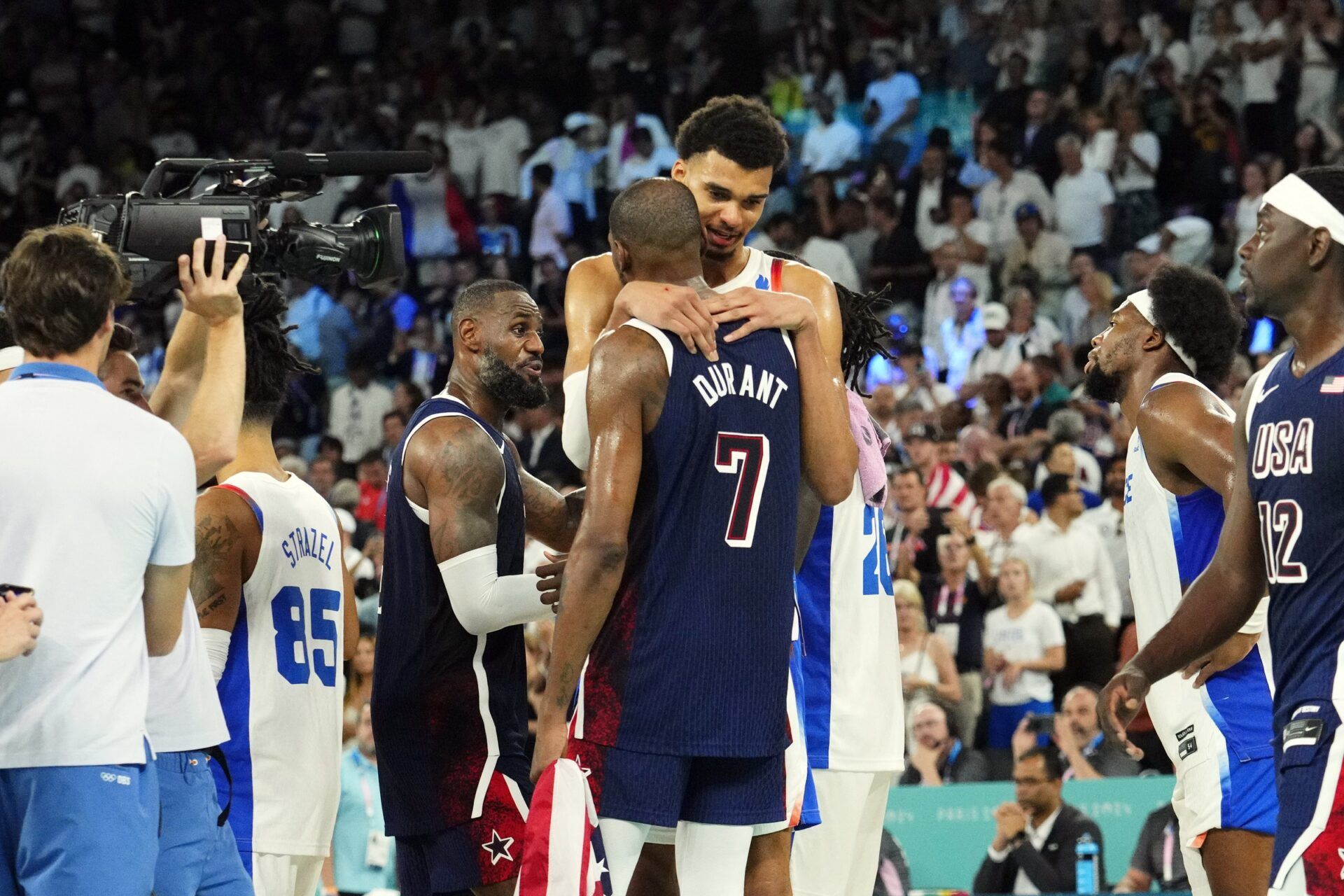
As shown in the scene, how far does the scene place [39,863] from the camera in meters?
3.97

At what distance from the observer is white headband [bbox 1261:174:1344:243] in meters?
4.04

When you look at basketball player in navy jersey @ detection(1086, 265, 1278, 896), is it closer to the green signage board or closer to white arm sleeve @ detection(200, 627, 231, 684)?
white arm sleeve @ detection(200, 627, 231, 684)

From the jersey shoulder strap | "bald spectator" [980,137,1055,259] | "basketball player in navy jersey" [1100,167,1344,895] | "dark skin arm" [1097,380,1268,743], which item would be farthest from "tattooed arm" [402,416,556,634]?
"bald spectator" [980,137,1055,259]

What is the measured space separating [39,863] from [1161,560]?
11.5 feet

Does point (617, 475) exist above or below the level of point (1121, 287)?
below

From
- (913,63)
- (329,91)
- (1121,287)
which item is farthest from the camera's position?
(329,91)

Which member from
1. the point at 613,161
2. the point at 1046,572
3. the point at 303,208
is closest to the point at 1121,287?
the point at 1046,572

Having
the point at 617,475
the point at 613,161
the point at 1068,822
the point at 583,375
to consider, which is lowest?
the point at 1068,822

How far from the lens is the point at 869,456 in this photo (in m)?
5.91

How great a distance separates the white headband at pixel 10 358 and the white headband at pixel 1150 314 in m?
3.57

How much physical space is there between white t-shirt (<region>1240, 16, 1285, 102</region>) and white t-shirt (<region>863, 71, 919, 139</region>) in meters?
3.59

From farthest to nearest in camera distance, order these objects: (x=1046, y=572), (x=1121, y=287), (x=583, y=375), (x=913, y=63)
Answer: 1. (x=913, y=63)
2. (x=1121, y=287)
3. (x=1046, y=572)
4. (x=583, y=375)

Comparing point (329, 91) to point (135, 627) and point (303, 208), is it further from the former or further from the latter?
point (135, 627)

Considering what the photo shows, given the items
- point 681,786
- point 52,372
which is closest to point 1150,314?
point 681,786
